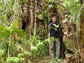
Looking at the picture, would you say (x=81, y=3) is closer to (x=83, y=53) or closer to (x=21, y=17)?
(x=83, y=53)

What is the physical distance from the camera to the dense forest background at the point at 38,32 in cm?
401

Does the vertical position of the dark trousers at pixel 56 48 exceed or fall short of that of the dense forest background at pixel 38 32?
it falls short

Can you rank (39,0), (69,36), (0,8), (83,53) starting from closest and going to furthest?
(83,53), (69,36), (0,8), (39,0)

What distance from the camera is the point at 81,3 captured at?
5227 mm

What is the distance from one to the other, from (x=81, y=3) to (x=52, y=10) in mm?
2648

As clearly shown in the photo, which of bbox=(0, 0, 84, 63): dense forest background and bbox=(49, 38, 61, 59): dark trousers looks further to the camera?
bbox=(49, 38, 61, 59): dark trousers

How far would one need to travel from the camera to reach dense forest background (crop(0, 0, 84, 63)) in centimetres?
401

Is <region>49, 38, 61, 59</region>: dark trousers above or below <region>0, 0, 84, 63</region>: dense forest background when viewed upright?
below

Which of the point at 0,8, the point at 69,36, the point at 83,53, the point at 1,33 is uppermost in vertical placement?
the point at 0,8

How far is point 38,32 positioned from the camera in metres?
9.28

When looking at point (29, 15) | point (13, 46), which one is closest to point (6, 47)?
point (13, 46)

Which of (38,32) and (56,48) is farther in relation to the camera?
(38,32)

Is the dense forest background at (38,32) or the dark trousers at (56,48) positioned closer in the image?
the dense forest background at (38,32)

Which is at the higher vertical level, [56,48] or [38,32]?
[38,32]
